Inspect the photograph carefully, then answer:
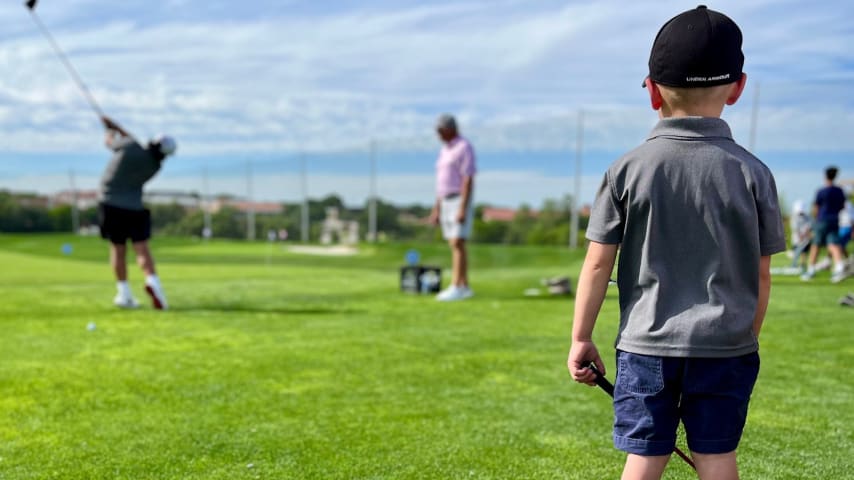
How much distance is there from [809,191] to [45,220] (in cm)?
2545

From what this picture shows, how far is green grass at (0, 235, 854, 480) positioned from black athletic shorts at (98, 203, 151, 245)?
73cm

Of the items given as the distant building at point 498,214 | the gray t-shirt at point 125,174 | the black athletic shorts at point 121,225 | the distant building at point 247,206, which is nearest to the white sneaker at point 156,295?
the black athletic shorts at point 121,225

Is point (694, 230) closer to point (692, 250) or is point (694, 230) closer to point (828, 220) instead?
point (692, 250)

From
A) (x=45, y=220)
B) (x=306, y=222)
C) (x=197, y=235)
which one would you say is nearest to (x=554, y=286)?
(x=306, y=222)

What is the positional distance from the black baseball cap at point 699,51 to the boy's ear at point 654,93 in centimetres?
5

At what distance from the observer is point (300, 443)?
3283 mm

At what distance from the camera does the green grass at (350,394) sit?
3.05m

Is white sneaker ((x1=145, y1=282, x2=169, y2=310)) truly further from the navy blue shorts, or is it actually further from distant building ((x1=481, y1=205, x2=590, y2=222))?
distant building ((x1=481, y1=205, x2=590, y2=222))

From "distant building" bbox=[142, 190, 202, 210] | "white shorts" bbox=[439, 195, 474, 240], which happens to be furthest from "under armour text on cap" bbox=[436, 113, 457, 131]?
"distant building" bbox=[142, 190, 202, 210]

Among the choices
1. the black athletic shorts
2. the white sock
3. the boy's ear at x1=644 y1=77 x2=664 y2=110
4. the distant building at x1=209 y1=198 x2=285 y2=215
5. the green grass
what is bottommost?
the green grass

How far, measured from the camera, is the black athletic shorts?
741 cm

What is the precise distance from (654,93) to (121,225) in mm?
6479

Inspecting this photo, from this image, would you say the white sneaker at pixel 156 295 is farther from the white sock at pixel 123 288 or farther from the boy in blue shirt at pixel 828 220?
the boy in blue shirt at pixel 828 220

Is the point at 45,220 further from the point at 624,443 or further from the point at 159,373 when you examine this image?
the point at 624,443
